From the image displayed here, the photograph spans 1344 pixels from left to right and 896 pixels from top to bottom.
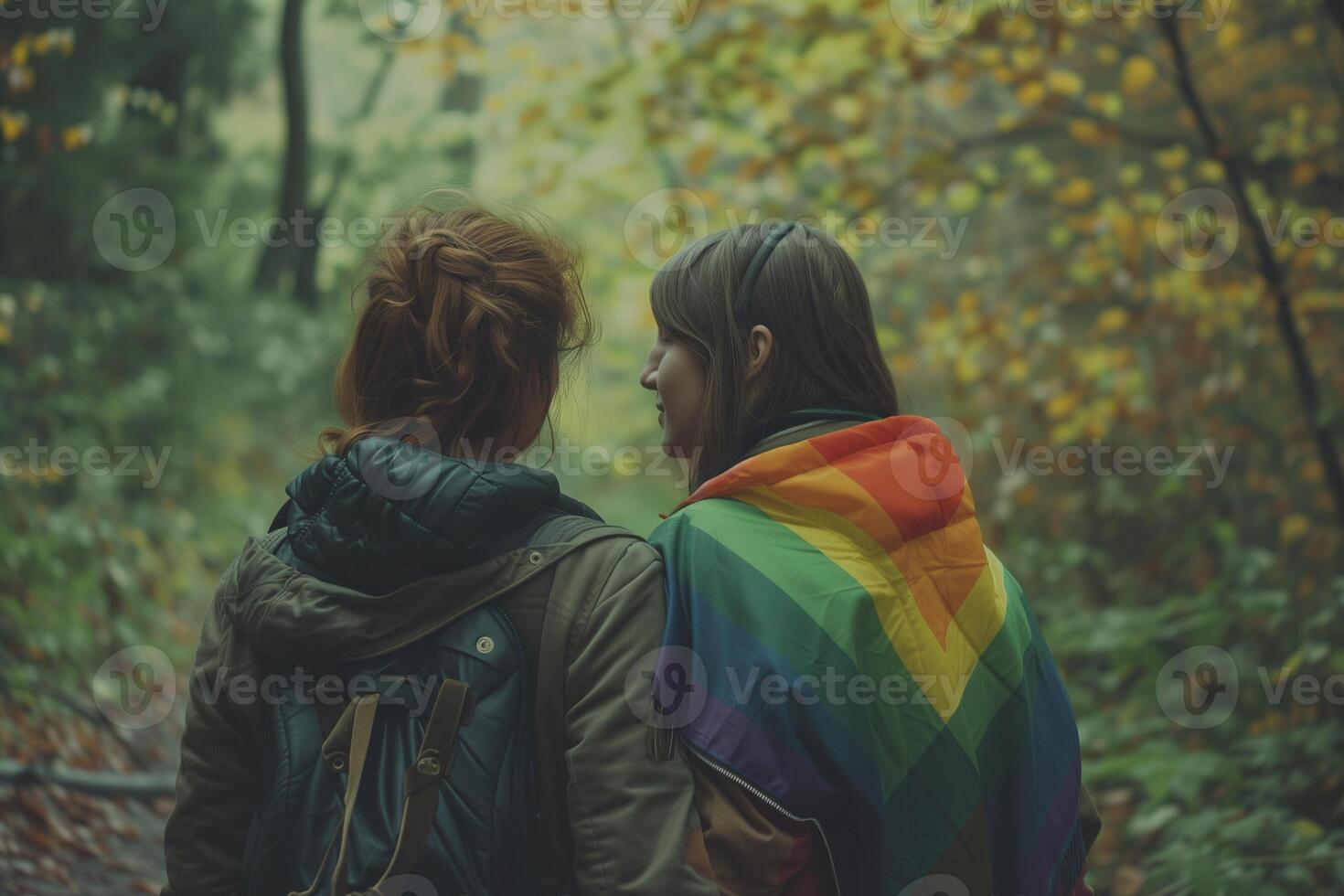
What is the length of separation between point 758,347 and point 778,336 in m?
0.04

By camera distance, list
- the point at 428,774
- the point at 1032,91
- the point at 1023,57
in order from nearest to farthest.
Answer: the point at 428,774, the point at 1032,91, the point at 1023,57

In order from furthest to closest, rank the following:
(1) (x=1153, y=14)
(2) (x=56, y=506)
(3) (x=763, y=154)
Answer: (3) (x=763, y=154)
(2) (x=56, y=506)
(1) (x=1153, y=14)

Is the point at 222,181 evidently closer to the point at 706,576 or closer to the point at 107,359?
the point at 107,359

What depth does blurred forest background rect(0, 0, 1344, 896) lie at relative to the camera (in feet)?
15.3

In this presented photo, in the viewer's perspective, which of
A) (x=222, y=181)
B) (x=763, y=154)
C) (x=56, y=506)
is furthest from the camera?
(x=222, y=181)

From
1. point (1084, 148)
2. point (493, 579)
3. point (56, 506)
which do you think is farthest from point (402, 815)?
point (1084, 148)

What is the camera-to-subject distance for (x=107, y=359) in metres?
6.75

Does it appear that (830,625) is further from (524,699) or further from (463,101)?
(463,101)

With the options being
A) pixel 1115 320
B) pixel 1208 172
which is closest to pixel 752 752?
pixel 1115 320

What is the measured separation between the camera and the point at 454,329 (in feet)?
5.96

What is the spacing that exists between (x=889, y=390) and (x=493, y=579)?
858 mm

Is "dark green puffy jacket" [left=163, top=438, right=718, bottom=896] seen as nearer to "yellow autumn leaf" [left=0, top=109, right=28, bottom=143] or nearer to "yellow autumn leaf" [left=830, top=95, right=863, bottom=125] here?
"yellow autumn leaf" [left=0, top=109, right=28, bottom=143]

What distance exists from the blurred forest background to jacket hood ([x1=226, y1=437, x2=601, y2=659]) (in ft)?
8.76

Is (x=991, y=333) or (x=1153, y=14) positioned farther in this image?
(x=991, y=333)
